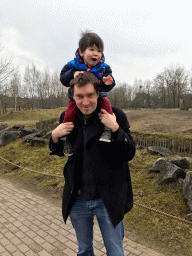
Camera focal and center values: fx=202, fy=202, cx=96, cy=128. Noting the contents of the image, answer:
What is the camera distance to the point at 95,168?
164 cm

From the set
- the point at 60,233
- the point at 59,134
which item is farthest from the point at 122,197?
the point at 60,233

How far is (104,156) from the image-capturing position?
1641mm

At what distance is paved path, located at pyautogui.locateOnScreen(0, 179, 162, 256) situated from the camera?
10.1ft

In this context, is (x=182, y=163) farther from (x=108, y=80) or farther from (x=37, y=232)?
(x=108, y=80)

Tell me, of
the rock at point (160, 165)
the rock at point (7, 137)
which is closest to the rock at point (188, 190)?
the rock at point (160, 165)

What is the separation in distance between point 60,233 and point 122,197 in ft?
7.97

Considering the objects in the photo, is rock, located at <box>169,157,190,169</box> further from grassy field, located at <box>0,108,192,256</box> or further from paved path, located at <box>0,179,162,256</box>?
paved path, located at <box>0,179,162,256</box>

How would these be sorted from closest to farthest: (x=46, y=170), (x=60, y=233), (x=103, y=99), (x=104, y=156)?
1. (x=104, y=156)
2. (x=103, y=99)
3. (x=60, y=233)
4. (x=46, y=170)

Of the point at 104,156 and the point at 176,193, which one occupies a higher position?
the point at 104,156

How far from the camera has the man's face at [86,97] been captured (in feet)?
5.19

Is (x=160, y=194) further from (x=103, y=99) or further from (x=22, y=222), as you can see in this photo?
(x=103, y=99)

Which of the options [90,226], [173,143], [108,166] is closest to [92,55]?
[108,166]

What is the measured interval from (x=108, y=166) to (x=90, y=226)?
0.63 metres

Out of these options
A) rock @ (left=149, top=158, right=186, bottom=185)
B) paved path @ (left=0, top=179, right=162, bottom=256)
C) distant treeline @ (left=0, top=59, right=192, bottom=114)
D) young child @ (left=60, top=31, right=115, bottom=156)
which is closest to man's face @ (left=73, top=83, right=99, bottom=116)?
young child @ (left=60, top=31, right=115, bottom=156)
